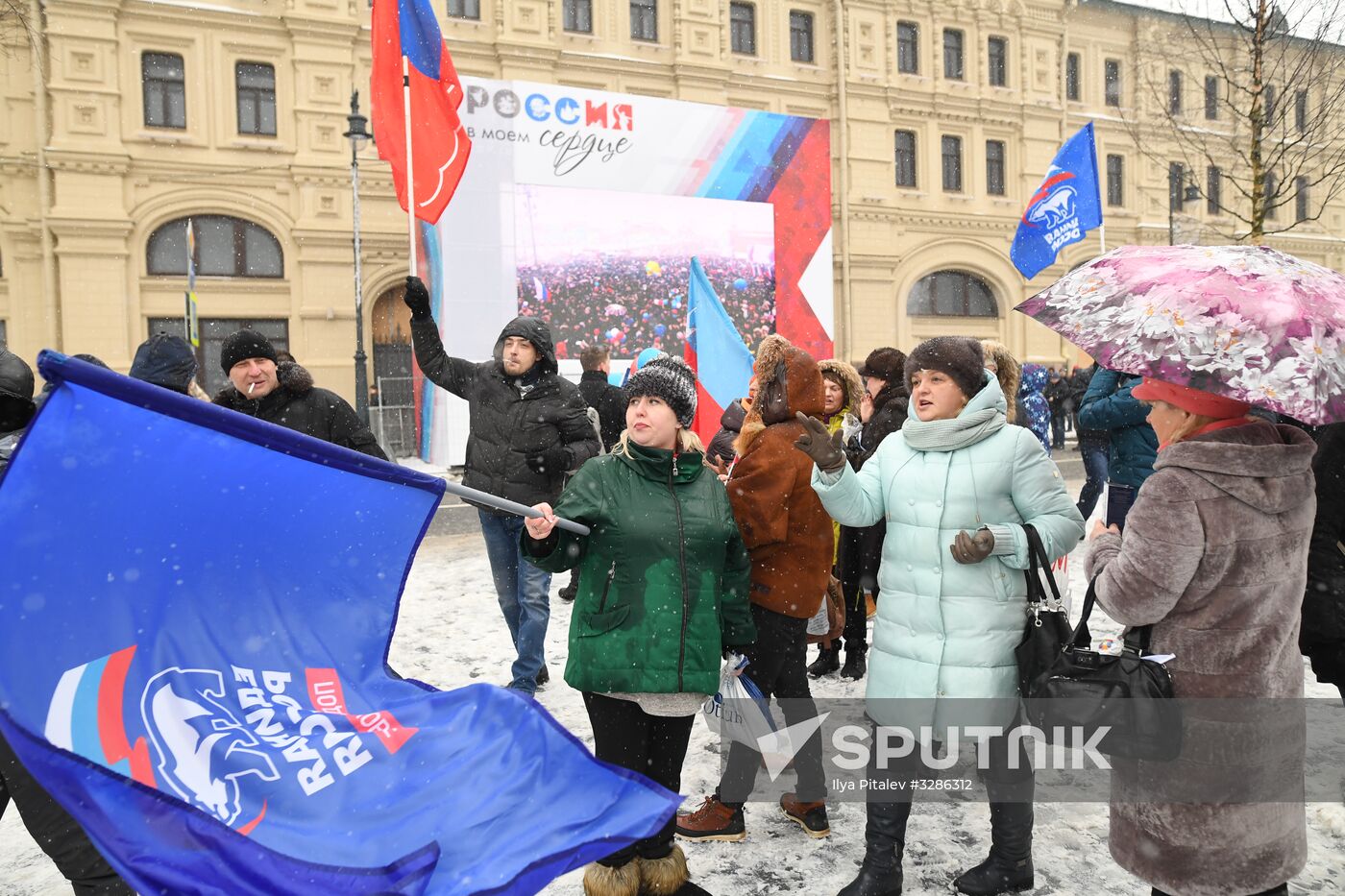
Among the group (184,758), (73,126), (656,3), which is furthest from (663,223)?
(184,758)

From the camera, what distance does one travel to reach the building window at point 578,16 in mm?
22484

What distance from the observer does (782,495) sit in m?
3.32

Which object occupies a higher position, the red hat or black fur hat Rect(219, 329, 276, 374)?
black fur hat Rect(219, 329, 276, 374)

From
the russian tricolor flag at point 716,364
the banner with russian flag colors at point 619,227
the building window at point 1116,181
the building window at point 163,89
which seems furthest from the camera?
the building window at point 1116,181

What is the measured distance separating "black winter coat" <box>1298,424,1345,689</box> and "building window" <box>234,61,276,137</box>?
71.8 feet

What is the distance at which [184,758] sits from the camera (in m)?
1.91

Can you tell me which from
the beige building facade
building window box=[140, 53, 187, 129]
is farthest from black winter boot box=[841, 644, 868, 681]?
building window box=[140, 53, 187, 129]

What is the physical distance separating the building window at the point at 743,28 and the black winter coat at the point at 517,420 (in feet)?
73.0

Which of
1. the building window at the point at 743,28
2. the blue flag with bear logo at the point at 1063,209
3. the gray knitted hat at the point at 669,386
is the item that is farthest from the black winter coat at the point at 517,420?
the building window at the point at 743,28

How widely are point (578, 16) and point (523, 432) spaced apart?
21.0 metres

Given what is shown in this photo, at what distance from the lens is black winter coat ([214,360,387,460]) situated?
436cm

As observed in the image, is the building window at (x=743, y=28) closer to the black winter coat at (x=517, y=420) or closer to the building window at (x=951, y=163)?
the building window at (x=951, y=163)

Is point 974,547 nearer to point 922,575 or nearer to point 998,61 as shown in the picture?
point 922,575

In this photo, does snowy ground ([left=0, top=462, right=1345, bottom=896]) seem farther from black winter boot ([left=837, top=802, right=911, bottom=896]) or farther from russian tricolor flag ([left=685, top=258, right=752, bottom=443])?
russian tricolor flag ([left=685, top=258, right=752, bottom=443])
